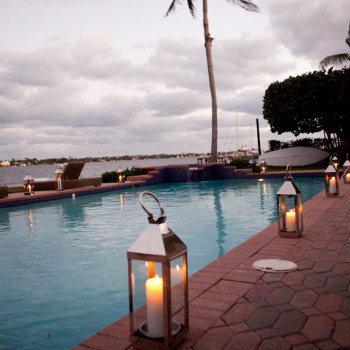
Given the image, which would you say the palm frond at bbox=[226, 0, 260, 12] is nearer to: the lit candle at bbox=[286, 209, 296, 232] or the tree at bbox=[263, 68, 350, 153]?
the tree at bbox=[263, 68, 350, 153]

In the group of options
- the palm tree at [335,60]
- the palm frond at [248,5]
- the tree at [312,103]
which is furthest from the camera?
the palm tree at [335,60]

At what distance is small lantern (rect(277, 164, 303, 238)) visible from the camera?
4711mm

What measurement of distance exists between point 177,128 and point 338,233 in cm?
3522

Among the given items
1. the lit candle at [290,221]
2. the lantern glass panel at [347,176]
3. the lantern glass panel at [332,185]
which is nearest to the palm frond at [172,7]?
the lantern glass panel at [347,176]

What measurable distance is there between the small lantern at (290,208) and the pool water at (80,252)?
136cm

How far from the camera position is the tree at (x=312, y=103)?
21.8 metres

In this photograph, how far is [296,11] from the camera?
17.0 meters

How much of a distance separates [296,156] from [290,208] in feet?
76.0

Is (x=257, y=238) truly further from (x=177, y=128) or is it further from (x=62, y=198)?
(x=177, y=128)

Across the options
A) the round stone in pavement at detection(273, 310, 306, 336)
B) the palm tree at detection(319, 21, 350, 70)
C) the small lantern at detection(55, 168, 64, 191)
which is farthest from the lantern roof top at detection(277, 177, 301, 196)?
the palm tree at detection(319, 21, 350, 70)

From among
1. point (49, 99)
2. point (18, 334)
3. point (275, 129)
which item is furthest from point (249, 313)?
point (49, 99)

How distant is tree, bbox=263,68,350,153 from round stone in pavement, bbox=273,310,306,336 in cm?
2139

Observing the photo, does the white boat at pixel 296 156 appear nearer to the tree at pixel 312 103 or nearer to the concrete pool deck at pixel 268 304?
the tree at pixel 312 103

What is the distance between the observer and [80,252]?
20.1 ft
